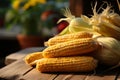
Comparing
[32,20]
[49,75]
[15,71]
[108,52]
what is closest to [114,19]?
[108,52]

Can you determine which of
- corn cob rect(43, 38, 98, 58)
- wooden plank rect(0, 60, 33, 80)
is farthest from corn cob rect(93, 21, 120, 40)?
wooden plank rect(0, 60, 33, 80)

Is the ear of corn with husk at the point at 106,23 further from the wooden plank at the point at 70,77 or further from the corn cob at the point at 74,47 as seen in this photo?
the wooden plank at the point at 70,77

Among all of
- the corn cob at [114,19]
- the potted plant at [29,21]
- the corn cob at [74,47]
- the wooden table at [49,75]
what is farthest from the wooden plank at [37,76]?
the potted plant at [29,21]

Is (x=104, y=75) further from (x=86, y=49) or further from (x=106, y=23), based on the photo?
(x=106, y=23)

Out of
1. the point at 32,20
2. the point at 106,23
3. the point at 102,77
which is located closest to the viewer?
the point at 102,77

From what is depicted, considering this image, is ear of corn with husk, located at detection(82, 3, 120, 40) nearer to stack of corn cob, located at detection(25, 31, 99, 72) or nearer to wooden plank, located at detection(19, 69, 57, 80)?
stack of corn cob, located at detection(25, 31, 99, 72)

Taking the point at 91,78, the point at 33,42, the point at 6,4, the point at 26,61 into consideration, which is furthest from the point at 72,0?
the point at 6,4
